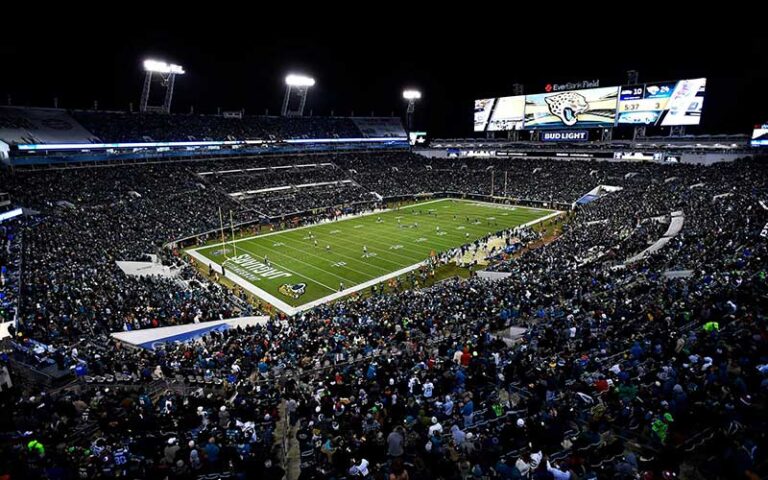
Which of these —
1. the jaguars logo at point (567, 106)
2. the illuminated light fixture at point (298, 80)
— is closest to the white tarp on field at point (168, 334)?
the jaguars logo at point (567, 106)

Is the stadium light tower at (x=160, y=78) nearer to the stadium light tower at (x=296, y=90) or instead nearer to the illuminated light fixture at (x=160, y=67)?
the illuminated light fixture at (x=160, y=67)

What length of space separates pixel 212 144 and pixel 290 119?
17592 mm

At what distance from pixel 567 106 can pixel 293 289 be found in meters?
48.6

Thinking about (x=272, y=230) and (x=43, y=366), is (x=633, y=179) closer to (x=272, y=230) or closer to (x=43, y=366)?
(x=272, y=230)

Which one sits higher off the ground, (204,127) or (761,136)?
(761,136)

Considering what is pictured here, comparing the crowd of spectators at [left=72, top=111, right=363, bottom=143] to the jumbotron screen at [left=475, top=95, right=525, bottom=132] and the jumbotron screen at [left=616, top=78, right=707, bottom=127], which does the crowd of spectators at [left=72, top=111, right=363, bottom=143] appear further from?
the jumbotron screen at [left=616, top=78, right=707, bottom=127]

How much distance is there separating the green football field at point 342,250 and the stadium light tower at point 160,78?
3194cm

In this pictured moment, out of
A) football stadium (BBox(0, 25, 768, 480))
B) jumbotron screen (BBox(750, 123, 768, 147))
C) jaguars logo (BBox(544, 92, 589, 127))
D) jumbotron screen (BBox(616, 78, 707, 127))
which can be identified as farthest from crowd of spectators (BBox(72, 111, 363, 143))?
jumbotron screen (BBox(750, 123, 768, 147))

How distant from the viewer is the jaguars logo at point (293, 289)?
26.7m

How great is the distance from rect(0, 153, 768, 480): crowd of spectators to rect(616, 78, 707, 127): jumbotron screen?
2796 centimetres

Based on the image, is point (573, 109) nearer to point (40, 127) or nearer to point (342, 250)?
point (342, 250)

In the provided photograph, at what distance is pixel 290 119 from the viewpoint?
76188 mm

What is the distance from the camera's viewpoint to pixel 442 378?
1002 cm

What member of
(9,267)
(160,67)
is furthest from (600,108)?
(9,267)
